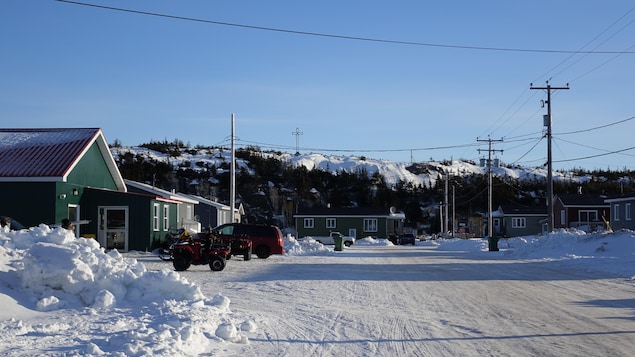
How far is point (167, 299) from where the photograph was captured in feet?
38.9

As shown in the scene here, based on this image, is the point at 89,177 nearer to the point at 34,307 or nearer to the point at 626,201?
the point at 34,307

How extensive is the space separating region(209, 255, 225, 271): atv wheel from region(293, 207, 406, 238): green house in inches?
2335

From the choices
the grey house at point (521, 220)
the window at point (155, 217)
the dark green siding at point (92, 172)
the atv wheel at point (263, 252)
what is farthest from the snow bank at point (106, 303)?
the grey house at point (521, 220)

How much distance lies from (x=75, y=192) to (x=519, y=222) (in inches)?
2808

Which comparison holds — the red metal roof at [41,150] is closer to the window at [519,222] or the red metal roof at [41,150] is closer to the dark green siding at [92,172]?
the dark green siding at [92,172]

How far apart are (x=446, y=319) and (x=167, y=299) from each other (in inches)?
193

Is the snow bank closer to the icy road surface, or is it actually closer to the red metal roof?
the icy road surface

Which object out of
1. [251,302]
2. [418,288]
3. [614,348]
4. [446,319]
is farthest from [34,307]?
[418,288]

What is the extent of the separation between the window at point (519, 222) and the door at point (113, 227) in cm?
6868

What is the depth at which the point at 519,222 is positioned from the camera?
91062 mm

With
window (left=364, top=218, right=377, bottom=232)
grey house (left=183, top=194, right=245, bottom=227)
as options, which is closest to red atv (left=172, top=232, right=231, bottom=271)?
grey house (left=183, top=194, right=245, bottom=227)

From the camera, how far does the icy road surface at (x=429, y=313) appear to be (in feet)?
31.1

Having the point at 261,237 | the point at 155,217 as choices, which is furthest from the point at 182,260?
the point at 155,217

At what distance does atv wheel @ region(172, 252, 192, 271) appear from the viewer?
2288 cm
